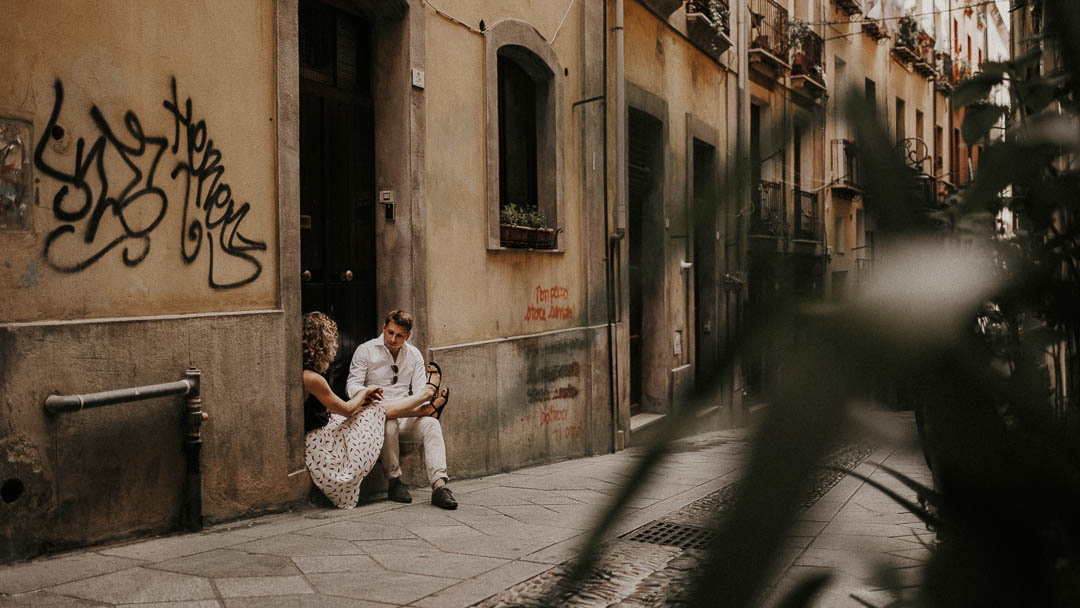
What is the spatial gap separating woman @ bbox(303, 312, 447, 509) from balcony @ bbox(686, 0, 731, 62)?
7919 millimetres

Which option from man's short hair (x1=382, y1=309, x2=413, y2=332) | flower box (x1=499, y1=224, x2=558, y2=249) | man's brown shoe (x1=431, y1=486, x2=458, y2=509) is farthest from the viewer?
flower box (x1=499, y1=224, x2=558, y2=249)

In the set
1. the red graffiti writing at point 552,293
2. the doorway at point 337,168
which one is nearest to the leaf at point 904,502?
the doorway at point 337,168

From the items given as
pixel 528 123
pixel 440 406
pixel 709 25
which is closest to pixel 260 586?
pixel 440 406

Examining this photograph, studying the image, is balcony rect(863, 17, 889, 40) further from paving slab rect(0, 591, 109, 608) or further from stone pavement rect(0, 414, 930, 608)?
paving slab rect(0, 591, 109, 608)

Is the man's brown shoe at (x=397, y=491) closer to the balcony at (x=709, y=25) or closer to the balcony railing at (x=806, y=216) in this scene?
the balcony railing at (x=806, y=216)

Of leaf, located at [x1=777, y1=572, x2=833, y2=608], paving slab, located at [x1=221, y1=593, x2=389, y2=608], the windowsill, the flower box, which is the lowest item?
paving slab, located at [x1=221, y1=593, x2=389, y2=608]

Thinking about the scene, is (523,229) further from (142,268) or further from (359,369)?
(142,268)

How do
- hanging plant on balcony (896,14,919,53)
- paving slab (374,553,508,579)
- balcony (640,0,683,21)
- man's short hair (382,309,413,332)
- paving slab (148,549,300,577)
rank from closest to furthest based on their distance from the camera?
paving slab (148,549,300,577), paving slab (374,553,508,579), man's short hair (382,309,413,332), balcony (640,0,683,21), hanging plant on balcony (896,14,919,53)

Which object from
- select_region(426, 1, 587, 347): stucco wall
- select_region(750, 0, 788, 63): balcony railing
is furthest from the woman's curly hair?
select_region(750, 0, 788, 63): balcony railing

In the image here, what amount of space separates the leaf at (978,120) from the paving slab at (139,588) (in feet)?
12.0

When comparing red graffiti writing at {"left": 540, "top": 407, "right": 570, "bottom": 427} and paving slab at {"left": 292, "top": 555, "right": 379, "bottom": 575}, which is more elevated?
red graffiti writing at {"left": 540, "top": 407, "right": 570, "bottom": 427}

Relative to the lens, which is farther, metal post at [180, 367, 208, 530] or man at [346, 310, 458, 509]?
man at [346, 310, 458, 509]

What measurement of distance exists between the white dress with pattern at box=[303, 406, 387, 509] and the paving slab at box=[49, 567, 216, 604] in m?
1.71

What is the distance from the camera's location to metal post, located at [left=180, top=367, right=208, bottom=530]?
16.1ft
